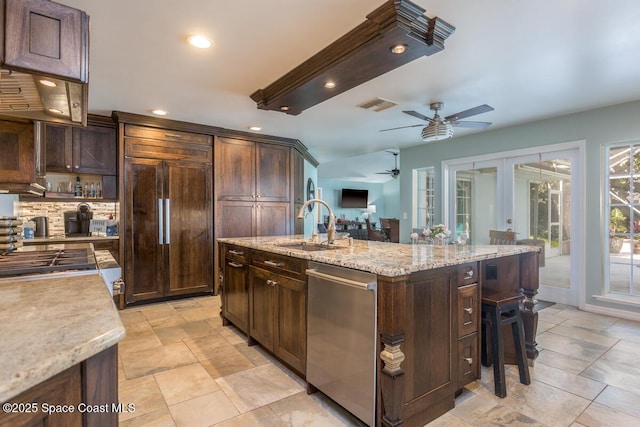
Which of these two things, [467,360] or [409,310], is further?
[467,360]

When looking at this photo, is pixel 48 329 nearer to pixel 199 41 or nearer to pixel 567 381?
pixel 199 41

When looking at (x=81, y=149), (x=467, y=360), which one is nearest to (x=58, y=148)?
(x=81, y=149)

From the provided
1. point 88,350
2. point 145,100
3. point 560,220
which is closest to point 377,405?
point 88,350

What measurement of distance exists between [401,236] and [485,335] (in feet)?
12.2

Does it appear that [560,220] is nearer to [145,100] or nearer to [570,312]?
[570,312]

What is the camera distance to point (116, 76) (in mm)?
2869

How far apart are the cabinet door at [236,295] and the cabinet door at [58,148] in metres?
2.40

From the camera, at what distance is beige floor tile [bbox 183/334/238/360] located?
8.87ft

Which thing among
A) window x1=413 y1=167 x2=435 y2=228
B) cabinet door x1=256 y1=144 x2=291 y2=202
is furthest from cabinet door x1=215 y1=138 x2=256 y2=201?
window x1=413 y1=167 x2=435 y2=228

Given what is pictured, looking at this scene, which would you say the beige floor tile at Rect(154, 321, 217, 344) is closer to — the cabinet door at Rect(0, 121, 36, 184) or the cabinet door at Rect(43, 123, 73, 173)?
the cabinet door at Rect(0, 121, 36, 184)

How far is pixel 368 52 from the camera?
2176 millimetres

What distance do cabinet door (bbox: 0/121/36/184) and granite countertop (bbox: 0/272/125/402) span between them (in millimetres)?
1000

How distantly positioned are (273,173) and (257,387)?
352 cm

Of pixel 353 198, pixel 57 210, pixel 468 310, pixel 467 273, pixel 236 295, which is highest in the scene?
pixel 353 198
